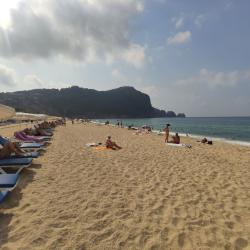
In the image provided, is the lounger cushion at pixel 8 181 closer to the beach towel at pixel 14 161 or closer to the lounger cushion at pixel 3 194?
the lounger cushion at pixel 3 194

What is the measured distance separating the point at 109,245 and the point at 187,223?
1557 millimetres

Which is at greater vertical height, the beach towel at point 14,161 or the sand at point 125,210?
the beach towel at point 14,161

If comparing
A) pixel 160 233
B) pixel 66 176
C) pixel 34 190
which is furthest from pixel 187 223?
pixel 66 176

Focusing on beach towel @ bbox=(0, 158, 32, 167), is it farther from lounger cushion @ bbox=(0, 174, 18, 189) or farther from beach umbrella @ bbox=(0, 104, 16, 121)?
beach umbrella @ bbox=(0, 104, 16, 121)

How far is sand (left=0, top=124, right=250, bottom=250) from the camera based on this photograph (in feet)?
14.2

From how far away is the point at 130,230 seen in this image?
466cm

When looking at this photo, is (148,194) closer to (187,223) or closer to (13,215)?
(187,223)

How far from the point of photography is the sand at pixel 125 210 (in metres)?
4.34

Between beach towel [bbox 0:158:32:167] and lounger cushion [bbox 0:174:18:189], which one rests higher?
lounger cushion [bbox 0:174:18:189]

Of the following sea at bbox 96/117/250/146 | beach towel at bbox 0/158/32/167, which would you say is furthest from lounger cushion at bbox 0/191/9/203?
sea at bbox 96/117/250/146

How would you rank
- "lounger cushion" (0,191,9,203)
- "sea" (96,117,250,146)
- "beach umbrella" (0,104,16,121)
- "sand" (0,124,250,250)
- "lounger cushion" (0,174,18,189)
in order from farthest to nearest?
"sea" (96,117,250,146), "beach umbrella" (0,104,16,121), "lounger cushion" (0,174,18,189), "lounger cushion" (0,191,9,203), "sand" (0,124,250,250)

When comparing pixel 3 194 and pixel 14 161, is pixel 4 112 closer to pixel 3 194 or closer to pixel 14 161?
pixel 14 161

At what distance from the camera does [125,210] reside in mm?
5559

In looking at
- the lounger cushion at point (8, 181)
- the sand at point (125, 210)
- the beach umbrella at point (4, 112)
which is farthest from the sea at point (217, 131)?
the lounger cushion at point (8, 181)
